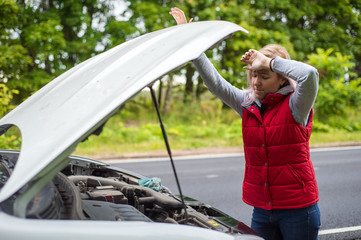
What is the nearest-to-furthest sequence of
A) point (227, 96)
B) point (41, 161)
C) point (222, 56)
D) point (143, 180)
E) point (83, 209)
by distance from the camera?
point (41, 161) < point (83, 209) < point (227, 96) < point (143, 180) < point (222, 56)

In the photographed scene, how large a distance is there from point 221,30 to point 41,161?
97 centimetres

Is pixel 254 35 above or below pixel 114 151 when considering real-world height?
above

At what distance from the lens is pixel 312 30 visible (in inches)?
797

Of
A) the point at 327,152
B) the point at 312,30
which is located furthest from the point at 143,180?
the point at 312,30

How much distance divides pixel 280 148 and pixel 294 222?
43 centimetres

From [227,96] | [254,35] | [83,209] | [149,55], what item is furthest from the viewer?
[254,35]

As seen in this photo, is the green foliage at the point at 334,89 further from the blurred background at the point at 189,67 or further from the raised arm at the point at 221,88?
the raised arm at the point at 221,88

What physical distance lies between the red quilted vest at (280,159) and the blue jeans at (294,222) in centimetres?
5

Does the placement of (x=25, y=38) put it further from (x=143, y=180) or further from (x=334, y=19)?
(x=334, y=19)

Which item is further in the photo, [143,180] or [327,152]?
[327,152]

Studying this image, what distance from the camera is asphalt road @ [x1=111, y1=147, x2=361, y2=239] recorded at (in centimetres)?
464

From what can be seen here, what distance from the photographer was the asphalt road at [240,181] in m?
4.64

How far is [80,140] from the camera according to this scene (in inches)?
53.8

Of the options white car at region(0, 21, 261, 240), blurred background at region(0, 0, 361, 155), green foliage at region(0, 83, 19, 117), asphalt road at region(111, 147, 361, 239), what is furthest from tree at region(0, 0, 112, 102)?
white car at region(0, 21, 261, 240)
